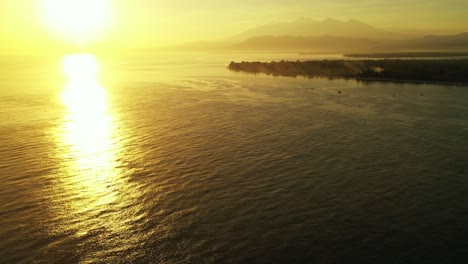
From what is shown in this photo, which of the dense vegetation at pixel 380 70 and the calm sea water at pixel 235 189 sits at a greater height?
the dense vegetation at pixel 380 70

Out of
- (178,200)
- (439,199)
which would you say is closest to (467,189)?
(439,199)

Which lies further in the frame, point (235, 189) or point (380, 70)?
point (380, 70)

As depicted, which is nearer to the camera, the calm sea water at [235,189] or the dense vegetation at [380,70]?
the calm sea water at [235,189]

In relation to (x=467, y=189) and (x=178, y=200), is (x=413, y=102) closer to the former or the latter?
(x=467, y=189)

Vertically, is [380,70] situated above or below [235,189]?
above
